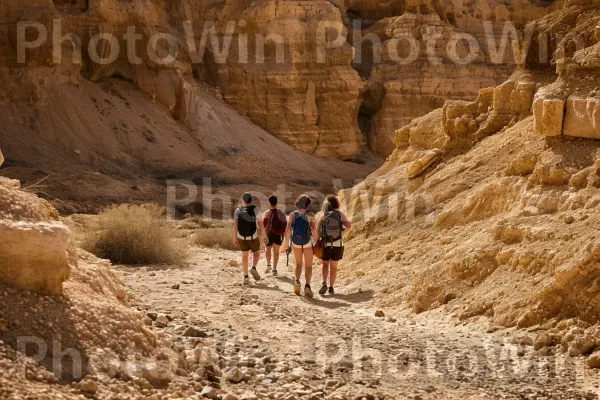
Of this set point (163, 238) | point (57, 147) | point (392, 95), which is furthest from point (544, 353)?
point (392, 95)

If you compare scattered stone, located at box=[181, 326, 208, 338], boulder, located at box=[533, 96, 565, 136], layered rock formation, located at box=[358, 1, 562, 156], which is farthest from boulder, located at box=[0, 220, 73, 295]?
layered rock formation, located at box=[358, 1, 562, 156]

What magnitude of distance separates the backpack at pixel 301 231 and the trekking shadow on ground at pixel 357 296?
2.50 feet

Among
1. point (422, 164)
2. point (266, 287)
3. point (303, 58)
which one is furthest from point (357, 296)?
point (303, 58)

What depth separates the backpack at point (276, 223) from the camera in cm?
1166

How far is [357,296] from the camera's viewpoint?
1007 centimetres

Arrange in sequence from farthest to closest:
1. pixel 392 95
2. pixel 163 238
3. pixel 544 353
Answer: pixel 392 95
pixel 163 238
pixel 544 353

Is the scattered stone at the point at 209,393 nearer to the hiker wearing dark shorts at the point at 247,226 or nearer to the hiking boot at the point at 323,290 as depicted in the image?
the hiking boot at the point at 323,290

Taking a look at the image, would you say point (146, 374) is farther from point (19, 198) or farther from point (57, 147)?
point (57, 147)

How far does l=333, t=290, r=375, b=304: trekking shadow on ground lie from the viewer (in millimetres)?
9828

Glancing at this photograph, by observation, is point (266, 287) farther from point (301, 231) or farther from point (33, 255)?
point (33, 255)

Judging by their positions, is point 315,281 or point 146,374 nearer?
point 146,374

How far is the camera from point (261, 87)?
36.1 m

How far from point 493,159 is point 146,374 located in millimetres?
7432

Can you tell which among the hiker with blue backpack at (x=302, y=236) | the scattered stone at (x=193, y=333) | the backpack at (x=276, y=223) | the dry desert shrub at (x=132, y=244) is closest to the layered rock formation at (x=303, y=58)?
the dry desert shrub at (x=132, y=244)
